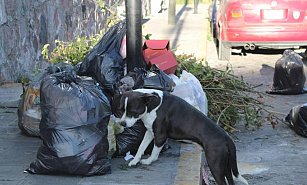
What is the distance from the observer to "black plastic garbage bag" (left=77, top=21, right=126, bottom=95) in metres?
5.27

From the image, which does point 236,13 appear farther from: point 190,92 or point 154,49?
point 190,92

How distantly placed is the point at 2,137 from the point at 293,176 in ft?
9.12

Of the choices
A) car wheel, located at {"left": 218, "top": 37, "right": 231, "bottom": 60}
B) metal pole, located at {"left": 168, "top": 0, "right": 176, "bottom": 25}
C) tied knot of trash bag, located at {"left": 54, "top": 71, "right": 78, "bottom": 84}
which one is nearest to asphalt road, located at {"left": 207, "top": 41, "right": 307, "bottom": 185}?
tied knot of trash bag, located at {"left": 54, "top": 71, "right": 78, "bottom": 84}

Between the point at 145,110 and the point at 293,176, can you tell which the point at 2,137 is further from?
the point at 293,176

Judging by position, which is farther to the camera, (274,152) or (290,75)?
(290,75)

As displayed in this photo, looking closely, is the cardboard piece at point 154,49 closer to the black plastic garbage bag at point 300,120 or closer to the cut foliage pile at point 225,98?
the cut foliage pile at point 225,98

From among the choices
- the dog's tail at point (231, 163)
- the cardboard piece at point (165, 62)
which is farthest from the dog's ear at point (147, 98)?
the cardboard piece at point (165, 62)

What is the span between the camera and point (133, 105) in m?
4.29

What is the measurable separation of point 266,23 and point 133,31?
6062mm

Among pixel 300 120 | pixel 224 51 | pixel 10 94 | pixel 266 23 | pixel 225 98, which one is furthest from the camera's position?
pixel 224 51

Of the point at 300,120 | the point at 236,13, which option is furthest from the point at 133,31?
the point at 236,13

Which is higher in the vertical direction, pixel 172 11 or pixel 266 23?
pixel 266 23

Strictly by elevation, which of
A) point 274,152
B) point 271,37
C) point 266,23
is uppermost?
point 266,23

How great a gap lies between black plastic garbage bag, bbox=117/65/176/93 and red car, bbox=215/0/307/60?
5.84 metres
